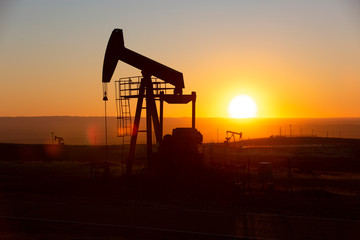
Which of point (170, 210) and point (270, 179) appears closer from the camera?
point (170, 210)

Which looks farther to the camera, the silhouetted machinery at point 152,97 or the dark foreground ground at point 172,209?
the silhouetted machinery at point 152,97

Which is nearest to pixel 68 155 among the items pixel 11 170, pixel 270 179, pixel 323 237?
pixel 11 170

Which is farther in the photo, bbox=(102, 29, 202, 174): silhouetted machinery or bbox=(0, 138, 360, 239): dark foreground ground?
bbox=(102, 29, 202, 174): silhouetted machinery

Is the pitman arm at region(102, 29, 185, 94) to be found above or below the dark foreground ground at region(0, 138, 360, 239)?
above

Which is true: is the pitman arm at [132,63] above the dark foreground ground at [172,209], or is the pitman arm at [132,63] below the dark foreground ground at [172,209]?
above

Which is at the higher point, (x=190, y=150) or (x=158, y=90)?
(x=158, y=90)

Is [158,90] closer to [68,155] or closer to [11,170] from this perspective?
[11,170]

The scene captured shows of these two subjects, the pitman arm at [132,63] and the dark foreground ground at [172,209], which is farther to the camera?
the pitman arm at [132,63]

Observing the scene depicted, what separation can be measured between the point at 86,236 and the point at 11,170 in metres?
19.7

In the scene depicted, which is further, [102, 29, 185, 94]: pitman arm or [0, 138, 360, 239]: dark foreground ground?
[102, 29, 185, 94]: pitman arm

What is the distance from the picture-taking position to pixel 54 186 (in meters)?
19.2

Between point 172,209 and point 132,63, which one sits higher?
point 132,63

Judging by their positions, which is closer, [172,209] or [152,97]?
[172,209]

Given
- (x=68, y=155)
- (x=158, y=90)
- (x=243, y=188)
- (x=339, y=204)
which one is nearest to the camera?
(x=339, y=204)
